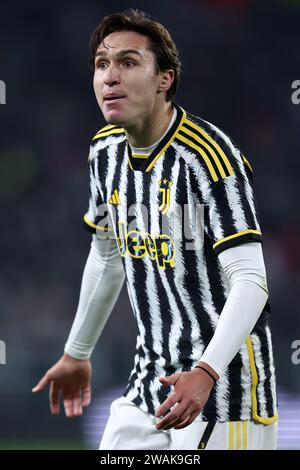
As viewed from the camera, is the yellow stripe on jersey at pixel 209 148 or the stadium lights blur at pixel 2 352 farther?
the stadium lights blur at pixel 2 352

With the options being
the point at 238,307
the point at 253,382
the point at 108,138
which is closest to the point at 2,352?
the point at 108,138

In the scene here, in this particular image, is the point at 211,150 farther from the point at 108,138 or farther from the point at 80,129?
the point at 80,129

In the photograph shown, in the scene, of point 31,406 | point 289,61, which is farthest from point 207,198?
point 289,61

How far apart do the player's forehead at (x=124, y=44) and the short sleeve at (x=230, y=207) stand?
0.47 meters

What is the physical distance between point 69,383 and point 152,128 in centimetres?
106

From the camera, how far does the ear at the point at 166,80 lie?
120 inches

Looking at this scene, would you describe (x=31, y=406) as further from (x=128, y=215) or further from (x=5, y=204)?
(x=128, y=215)

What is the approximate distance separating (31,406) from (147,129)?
361cm

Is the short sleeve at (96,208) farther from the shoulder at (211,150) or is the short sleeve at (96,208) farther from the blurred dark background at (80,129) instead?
the blurred dark background at (80,129)

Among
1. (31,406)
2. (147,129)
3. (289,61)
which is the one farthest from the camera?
(289,61)

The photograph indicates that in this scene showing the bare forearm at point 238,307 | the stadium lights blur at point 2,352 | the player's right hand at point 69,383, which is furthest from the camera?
the stadium lights blur at point 2,352

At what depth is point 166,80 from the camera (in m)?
3.09

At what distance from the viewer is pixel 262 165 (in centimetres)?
774

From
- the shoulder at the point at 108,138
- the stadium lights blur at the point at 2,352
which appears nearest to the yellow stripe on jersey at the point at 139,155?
the shoulder at the point at 108,138
